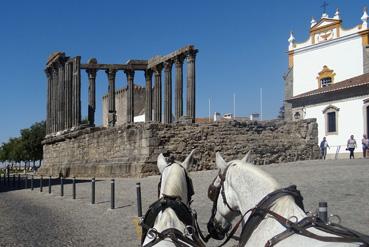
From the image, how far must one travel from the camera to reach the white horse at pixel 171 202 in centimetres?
400

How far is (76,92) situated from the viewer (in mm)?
43531

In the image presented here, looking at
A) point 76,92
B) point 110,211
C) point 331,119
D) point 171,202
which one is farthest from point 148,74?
point 171,202

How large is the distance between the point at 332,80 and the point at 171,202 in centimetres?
4326

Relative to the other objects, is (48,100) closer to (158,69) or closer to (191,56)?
(158,69)

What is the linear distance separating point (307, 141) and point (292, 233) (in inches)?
1134

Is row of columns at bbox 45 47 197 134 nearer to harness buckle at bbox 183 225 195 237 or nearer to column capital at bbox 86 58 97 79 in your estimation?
column capital at bbox 86 58 97 79

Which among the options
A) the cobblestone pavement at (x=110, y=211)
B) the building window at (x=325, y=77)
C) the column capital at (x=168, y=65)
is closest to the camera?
the cobblestone pavement at (x=110, y=211)

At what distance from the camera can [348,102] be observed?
36719 mm

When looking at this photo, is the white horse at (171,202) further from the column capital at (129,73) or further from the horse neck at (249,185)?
the column capital at (129,73)

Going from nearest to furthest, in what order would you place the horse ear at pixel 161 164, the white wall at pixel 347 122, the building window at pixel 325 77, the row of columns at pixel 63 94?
1. the horse ear at pixel 161 164
2. the white wall at pixel 347 122
3. the row of columns at pixel 63 94
4. the building window at pixel 325 77

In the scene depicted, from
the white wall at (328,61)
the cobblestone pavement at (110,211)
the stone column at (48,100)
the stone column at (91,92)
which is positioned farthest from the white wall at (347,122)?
the stone column at (48,100)

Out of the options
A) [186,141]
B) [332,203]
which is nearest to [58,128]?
[186,141]

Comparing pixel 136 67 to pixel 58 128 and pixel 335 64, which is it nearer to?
pixel 58 128

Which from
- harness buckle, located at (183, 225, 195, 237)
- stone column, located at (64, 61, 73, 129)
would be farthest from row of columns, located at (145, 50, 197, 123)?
harness buckle, located at (183, 225, 195, 237)
